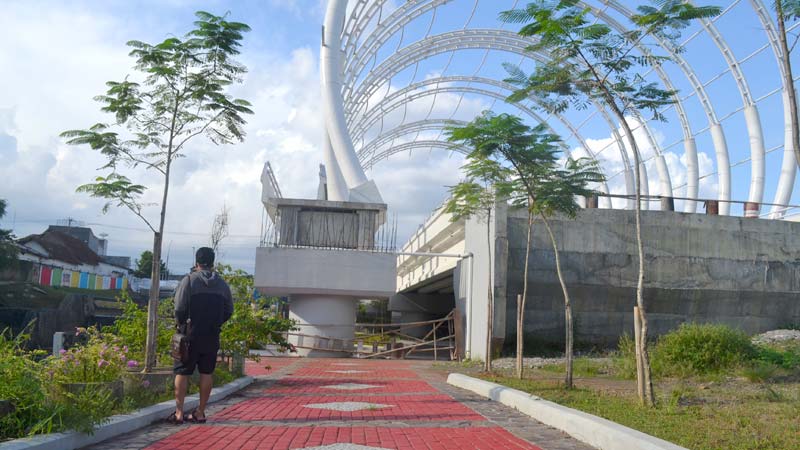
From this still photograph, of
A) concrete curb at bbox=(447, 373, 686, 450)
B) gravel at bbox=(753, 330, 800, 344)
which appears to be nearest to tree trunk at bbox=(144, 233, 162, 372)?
concrete curb at bbox=(447, 373, 686, 450)

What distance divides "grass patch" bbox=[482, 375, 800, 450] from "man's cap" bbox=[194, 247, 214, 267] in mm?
4510

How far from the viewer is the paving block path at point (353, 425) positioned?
6.18m

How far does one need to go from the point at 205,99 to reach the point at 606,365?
10.6 meters

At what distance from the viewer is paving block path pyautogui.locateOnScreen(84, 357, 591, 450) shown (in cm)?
618

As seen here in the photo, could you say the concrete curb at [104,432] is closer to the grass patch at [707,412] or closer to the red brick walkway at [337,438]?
the red brick walkway at [337,438]

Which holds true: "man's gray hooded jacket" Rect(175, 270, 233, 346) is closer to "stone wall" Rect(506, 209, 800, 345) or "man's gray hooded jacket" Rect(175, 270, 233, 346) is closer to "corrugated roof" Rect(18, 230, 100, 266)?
"stone wall" Rect(506, 209, 800, 345)

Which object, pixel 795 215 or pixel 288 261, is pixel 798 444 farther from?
pixel 795 215

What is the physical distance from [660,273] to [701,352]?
27.9 feet

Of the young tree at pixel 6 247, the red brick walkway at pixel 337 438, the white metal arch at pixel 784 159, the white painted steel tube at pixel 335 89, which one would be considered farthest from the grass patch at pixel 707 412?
the young tree at pixel 6 247

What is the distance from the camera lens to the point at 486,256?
851 inches

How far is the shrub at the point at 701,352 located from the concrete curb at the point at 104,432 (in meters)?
9.17

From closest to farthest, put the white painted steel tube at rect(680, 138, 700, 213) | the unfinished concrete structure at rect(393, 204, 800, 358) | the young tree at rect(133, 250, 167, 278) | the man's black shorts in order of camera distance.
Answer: the man's black shorts
the unfinished concrete structure at rect(393, 204, 800, 358)
the white painted steel tube at rect(680, 138, 700, 213)
the young tree at rect(133, 250, 167, 278)

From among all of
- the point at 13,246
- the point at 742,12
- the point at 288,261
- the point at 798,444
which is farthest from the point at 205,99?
the point at 13,246

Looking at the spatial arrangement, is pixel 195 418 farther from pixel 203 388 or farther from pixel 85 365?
pixel 85 365
